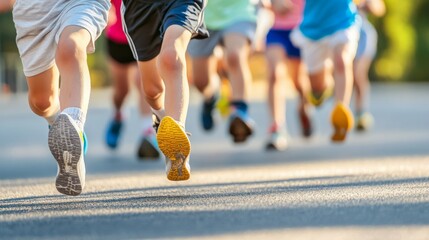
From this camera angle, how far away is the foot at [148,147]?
1010 cm

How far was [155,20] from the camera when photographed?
6.93 m

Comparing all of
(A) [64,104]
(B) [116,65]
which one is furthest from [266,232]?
(B) [116,65]

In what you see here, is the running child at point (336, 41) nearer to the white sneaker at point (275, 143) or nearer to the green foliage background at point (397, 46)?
the white sneaker at point (275, 143)

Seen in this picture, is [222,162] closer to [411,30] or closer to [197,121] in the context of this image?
[197,121]

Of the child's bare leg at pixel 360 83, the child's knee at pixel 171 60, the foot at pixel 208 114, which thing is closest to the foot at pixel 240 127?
the foot at pixel 208 114

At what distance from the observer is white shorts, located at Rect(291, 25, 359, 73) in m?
9.88

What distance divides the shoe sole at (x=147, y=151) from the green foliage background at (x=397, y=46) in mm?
30232

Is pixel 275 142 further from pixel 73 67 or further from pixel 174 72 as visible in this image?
pixel 73 67

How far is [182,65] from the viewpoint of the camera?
655 centimetres

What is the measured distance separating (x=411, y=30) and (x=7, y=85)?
52.7 feet

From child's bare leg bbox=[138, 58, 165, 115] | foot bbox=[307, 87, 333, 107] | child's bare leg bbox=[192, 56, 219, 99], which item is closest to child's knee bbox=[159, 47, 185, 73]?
child's bare leg bbox=[138, 58, 165, 115]

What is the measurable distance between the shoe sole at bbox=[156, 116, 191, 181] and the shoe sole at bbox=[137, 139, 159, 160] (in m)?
3.84

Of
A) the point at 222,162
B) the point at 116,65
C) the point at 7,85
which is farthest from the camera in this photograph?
the point at 7,85

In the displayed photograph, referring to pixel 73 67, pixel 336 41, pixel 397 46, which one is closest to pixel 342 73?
pixel 336 41
